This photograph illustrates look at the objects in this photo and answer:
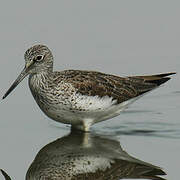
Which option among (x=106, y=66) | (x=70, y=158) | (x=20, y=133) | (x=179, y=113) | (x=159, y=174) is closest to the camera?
(x=159, y=174)

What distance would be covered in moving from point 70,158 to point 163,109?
4104 mm

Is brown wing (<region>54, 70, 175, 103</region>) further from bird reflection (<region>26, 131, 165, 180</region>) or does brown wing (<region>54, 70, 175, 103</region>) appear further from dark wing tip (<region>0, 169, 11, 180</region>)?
dark wing tip (<region>0, 169, 11, 180</region>)

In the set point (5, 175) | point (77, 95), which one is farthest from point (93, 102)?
point (5, 175)

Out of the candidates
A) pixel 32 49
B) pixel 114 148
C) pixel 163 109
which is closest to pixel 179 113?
pixel 163 109

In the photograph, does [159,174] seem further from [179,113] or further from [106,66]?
[106,66]

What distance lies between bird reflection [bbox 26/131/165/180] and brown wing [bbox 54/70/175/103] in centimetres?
117

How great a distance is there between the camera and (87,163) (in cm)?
1477

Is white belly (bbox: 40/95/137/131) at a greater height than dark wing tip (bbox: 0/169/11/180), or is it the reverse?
white belly (bbox: 40/95/137/131)

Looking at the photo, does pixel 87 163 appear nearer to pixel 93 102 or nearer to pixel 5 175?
pixel 5 175

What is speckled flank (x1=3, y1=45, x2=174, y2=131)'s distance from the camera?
651 inches

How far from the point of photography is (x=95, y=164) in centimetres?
1473

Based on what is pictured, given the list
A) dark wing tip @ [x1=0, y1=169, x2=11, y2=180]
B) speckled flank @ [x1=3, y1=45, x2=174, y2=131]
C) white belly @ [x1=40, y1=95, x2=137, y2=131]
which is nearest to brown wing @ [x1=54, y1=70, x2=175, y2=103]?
speckled flank @ [x1=3, y1=45, x2=174, y2=131]

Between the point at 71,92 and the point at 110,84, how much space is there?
132 cm

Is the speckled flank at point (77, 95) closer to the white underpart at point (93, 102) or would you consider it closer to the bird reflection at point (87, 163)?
the white underpart at point (93, 102)
